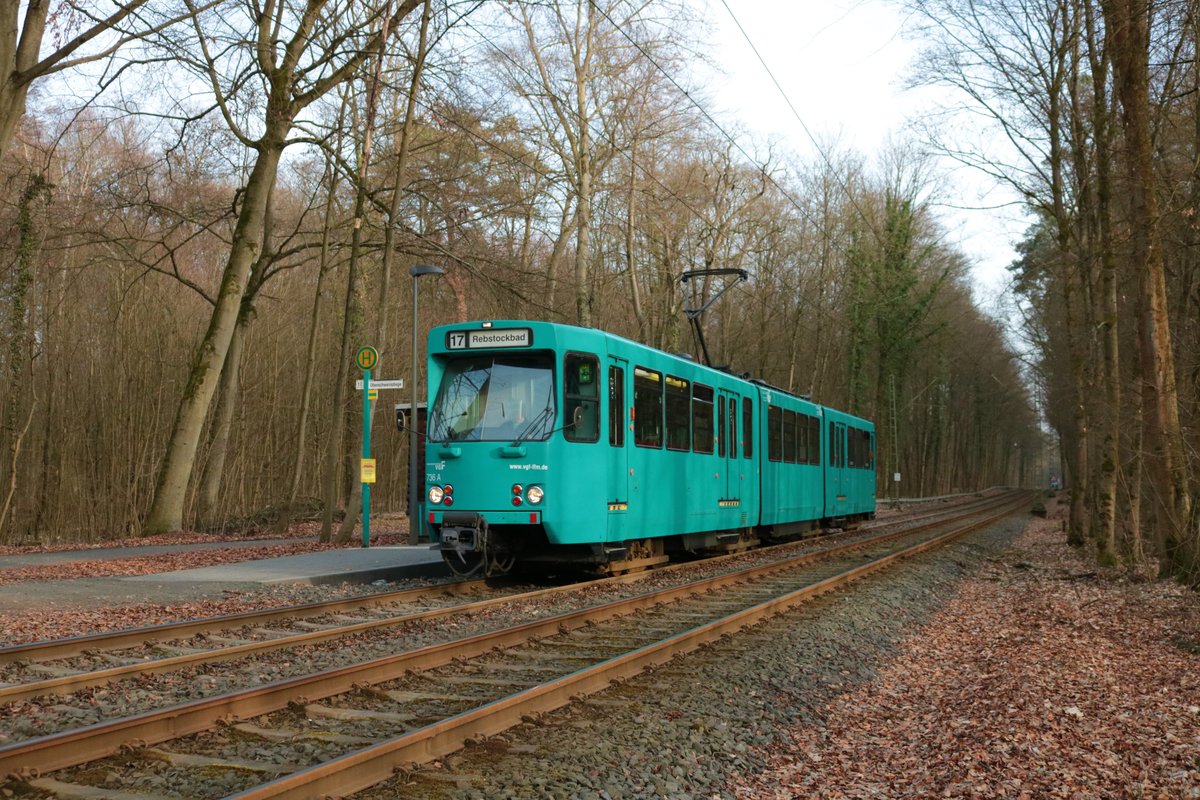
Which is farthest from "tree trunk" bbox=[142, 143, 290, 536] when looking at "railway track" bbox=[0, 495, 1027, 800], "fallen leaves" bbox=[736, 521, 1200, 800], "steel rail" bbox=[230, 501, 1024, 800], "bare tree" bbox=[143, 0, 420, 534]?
"fallen leaves" bbox=[736, 521, 1200, 800]

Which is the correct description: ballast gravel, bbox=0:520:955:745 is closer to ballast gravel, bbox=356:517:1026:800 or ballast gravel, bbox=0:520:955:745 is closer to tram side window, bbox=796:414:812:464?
ballast gravel, bbox=356:517:1026:800

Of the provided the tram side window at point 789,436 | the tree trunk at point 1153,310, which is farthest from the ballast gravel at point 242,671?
the tram side window at point 789,436

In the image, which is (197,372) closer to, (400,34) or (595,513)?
(400,34)

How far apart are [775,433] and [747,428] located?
1.95 meters

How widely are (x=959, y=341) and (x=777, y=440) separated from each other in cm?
4429

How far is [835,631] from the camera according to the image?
1013 centimetres

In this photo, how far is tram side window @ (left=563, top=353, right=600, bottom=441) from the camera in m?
12.0

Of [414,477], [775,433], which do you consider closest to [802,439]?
[775,433]

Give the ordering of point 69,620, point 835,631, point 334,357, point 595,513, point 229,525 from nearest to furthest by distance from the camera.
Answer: point 69,620, point 835,631, point 595,513, point 229,525, point 334,357

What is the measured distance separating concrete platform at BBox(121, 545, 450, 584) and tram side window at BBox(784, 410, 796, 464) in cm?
770

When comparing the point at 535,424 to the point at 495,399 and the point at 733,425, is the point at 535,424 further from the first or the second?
the point at 733,425

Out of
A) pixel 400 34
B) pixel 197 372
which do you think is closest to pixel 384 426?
pixel 197 372

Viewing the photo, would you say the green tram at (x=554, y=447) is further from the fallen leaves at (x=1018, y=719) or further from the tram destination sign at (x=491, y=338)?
the fallen leaves at (x=1018, y=719)

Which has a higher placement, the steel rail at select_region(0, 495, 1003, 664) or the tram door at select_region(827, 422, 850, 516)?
the tram door at select_region(827, 422, 850, 516)
